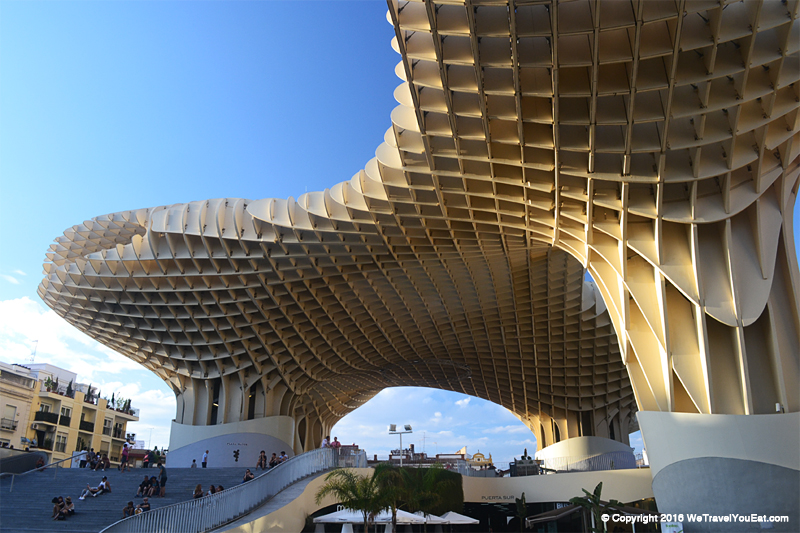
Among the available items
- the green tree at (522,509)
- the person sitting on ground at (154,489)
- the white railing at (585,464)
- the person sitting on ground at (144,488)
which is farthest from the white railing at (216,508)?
the white railing at (585,464)

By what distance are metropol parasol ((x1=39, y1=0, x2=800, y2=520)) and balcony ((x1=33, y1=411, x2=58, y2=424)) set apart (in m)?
25.7

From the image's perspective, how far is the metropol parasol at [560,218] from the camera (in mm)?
17156

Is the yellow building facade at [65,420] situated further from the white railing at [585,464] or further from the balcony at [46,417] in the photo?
the white railing at [585,464]

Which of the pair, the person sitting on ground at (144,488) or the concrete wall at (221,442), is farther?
the concrete wall at (221,442)

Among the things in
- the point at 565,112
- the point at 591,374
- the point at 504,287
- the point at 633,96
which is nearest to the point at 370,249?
the point at 504,287

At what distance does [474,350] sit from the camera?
2004 inches

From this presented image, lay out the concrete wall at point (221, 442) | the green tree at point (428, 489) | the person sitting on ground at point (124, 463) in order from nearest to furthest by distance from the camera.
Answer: the green tree at point (428, 489)
the person sitting on ground at point (124, 463)
the concrete wall at point (221, 442)

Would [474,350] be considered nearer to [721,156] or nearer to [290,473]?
[290,473]

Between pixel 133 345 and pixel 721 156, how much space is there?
40469mm

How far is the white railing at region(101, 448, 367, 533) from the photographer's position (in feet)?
54.0

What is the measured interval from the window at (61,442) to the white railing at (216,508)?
4789cm

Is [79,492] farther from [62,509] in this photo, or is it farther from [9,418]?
[9,418]

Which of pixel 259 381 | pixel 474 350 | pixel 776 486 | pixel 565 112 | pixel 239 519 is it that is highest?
pixel 565 112

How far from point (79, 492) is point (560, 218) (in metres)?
23.4
